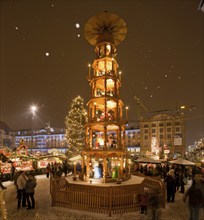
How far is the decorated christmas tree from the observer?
4125 centimetres

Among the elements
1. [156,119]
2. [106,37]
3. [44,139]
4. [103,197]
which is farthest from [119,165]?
[44,139]

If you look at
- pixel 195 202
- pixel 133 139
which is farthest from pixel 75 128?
pixel 133 139

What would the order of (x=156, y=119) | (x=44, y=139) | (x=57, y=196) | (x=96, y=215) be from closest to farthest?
(x=96, y=215) → (x=57, y=196) → (x=156, y=119) → (x=44, y=139)

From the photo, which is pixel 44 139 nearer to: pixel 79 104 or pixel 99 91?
pixel 79 104

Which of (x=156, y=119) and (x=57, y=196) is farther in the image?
(x=156, y=119)

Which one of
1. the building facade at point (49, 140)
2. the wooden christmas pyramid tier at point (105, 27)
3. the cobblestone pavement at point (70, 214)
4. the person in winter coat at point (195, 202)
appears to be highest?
the wooden christmas pyramid tier at point (105, 27)

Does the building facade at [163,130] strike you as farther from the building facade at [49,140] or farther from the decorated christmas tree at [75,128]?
the building facade at [49,140]

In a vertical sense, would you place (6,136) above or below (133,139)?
above

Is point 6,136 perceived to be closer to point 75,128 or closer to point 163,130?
point 163,130

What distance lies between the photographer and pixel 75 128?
4200cm

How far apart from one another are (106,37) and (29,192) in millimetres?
13364

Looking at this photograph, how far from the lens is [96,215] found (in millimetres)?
11047

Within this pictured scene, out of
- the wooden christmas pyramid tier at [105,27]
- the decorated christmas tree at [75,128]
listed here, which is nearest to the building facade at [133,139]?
the decorated christmas tree at [75,128]

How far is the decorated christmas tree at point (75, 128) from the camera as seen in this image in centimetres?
4125
